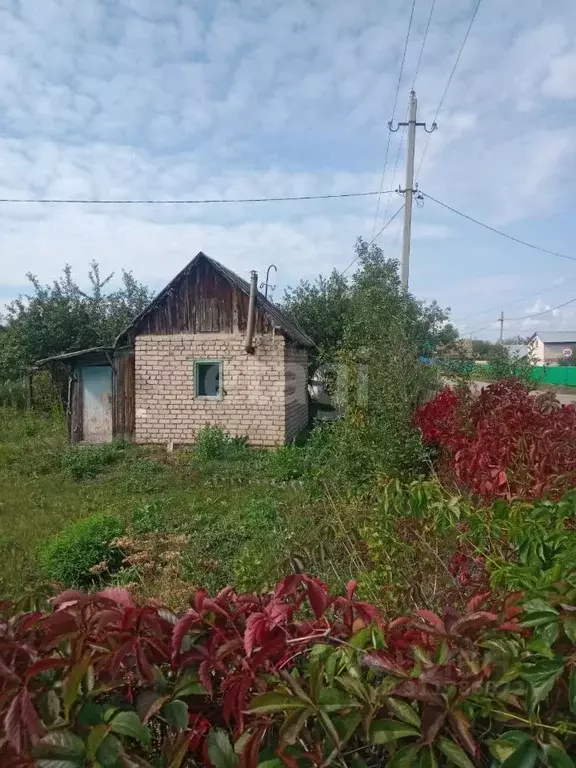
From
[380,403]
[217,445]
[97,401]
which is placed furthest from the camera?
[97,401]

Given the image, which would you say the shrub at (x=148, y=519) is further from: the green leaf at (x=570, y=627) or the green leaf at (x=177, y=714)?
the green leaf at (x=570, y=627)

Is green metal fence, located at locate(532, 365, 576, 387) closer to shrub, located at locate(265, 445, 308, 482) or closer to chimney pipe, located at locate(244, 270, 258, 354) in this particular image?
chimney pipe, located at locate(244, 270, 258, 354)

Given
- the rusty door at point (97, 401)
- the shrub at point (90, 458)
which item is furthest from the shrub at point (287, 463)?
the rusty door at point (97, 401)

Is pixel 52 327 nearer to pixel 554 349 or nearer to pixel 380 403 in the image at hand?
pixel 380 403

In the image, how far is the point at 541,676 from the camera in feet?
3.33

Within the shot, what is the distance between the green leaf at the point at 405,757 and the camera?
96 centimetres

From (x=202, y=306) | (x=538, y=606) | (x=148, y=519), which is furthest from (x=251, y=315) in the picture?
(x=538, y=606)

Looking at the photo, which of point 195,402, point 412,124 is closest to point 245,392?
point 195,402

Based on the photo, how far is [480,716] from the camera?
1052 millimetres

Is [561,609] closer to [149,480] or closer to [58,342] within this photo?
[149,480]

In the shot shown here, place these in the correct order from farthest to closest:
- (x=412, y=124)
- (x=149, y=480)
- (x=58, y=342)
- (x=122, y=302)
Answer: (x=122, y=302)
(x=58, y=342)
(x=412, y=124)
(x=149, y=480)

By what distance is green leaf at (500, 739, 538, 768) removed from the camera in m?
0.95

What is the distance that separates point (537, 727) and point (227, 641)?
595 mm

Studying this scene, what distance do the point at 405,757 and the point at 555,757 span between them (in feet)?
0.83
